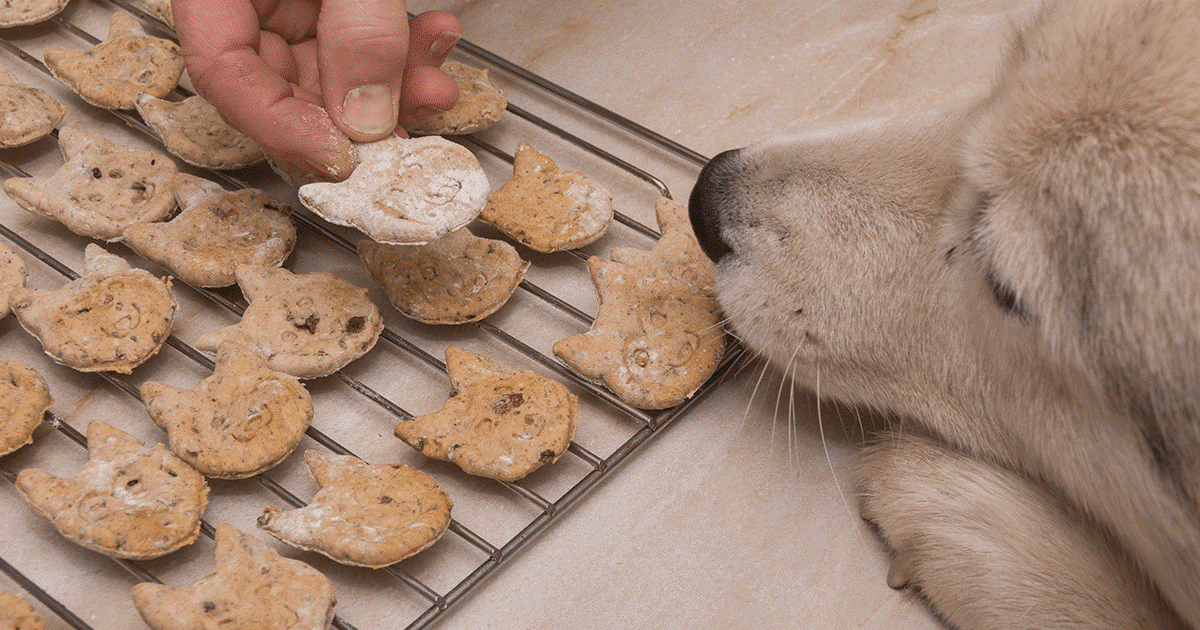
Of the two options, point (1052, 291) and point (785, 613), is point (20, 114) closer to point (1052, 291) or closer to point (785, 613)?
point (785, 613)

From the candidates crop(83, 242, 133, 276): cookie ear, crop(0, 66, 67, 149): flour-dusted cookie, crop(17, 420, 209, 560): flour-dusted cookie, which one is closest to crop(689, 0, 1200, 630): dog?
crop(17, 420, 209, 560): flour-dusted cookie

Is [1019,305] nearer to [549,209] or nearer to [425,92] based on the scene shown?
[549,209]

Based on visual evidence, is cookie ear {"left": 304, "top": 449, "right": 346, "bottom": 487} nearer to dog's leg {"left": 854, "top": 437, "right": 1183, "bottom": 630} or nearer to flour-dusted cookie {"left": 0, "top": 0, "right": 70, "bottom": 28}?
dog's leg {"left": 854, "top": 437, "right": 1183, "bottom": 630}

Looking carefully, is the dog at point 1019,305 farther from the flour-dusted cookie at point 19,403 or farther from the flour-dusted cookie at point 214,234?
the flour-dusted cookie at point 19,403

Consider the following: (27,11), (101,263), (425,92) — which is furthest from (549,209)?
(27,11)

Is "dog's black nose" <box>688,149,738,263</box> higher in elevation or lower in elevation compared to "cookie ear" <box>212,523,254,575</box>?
higher

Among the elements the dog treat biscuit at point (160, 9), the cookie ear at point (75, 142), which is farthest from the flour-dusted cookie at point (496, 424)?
the dog treat biscuit at point (160, 9)
